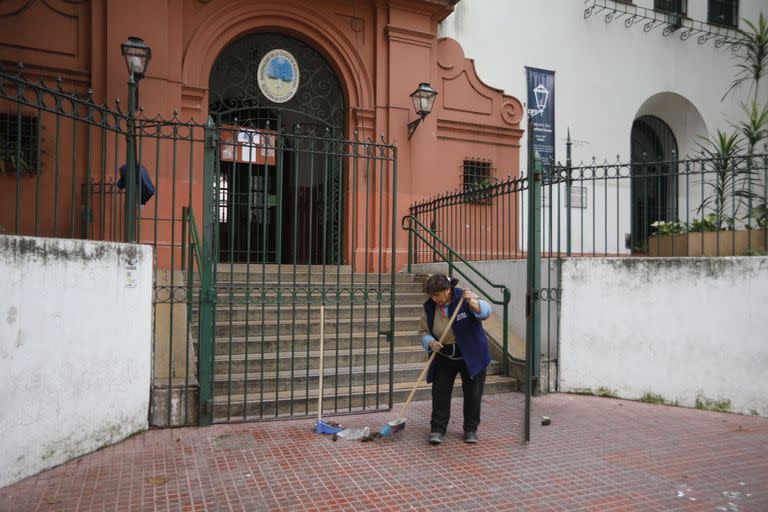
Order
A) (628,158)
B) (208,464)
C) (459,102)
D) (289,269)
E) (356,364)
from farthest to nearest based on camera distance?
(628,158), (459,102), (289,269), (356,364), (208,464)

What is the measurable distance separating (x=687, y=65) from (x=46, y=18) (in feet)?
43.8

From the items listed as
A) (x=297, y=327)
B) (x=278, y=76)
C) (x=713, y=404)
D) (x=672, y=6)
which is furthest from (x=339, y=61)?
(x=672, y=6)

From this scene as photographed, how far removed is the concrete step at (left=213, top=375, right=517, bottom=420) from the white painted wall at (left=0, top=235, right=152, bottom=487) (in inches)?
29.9

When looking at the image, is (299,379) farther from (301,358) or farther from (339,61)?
(339,61)

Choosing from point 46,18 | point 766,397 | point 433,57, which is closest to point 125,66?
point 46,18

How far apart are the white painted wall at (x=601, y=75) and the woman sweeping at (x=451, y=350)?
6.96 m

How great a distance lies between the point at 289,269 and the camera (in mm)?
8414

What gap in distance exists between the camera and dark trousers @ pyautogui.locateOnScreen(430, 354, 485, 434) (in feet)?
16.4

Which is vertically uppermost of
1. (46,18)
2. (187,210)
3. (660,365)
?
(46,18)

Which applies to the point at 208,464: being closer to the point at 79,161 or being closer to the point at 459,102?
the point at 79,161

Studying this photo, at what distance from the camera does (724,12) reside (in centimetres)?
1433

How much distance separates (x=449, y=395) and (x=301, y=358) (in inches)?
73.8

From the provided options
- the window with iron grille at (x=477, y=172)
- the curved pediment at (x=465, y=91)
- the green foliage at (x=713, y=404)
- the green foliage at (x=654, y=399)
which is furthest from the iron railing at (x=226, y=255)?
the green foliage at (x=713, y=404)

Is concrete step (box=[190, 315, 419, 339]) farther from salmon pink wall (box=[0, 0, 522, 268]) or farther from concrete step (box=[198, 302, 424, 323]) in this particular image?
salmon pink wall (box=[0, 0, 522, 268])
